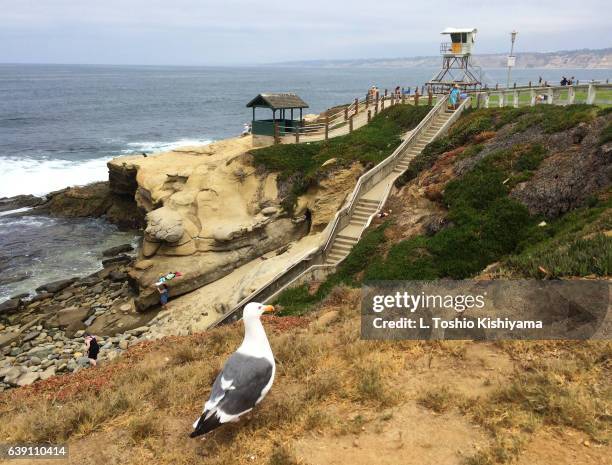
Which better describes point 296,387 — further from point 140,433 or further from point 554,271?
point 554,271

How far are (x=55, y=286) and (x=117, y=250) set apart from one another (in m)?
5.15

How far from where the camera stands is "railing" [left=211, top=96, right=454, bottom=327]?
18.4m

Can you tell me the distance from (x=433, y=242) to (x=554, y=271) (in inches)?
290

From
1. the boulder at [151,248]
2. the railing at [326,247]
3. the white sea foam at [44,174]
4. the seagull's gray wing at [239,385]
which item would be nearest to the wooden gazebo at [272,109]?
the railing at [326,247]

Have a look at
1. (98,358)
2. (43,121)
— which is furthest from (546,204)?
(43,121)

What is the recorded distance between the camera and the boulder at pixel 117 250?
28.9 meters

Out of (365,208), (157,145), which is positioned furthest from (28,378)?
(157,145)

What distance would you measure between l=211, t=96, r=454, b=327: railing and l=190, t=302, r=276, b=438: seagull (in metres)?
10.9

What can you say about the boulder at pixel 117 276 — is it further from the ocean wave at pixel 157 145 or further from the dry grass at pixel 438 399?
the ocean wave at pixel 157 145

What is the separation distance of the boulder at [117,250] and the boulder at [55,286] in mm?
3743

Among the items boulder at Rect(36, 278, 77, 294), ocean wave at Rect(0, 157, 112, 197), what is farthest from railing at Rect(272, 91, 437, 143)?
ocean wave at Rect(0, 157, 112, 197)

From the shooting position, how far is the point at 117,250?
2927cm

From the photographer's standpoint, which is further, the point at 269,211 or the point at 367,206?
the point at 269,211

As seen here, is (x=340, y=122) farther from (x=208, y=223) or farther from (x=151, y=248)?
(x=151, y=248)
